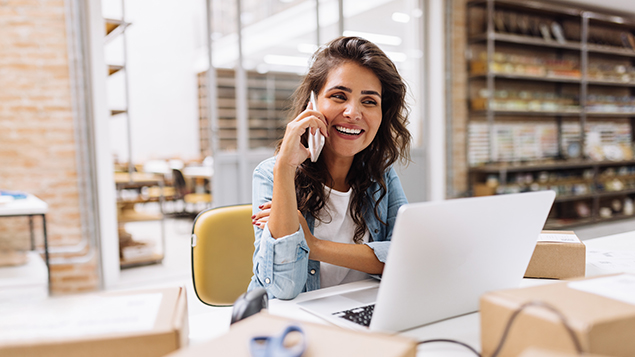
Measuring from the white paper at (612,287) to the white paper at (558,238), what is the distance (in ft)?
1.38

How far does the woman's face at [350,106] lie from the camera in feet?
4.14

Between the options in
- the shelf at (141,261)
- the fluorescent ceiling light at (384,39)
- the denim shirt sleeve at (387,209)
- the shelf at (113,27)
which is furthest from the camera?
the fluorescent ceiling light at (384,39)

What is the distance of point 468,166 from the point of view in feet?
15.9

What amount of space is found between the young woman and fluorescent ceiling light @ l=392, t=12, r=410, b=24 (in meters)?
3.45

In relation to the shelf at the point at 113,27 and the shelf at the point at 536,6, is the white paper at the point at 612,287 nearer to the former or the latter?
the shelf at the point at 113,27

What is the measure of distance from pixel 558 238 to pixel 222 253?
100 centimetres

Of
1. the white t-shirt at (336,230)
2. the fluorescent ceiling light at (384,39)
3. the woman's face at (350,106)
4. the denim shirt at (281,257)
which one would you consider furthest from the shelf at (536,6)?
the denim shirt at (281,257)

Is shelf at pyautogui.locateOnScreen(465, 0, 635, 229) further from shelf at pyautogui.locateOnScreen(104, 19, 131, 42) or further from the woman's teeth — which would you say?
the woman's teeth

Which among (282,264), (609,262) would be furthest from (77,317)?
(609,262)

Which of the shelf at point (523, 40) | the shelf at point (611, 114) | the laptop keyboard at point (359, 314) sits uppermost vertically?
the shelf at point (523, 40)

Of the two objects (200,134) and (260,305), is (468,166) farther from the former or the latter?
(200,134)

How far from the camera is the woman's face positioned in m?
1.26

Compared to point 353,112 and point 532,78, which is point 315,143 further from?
point 532,78

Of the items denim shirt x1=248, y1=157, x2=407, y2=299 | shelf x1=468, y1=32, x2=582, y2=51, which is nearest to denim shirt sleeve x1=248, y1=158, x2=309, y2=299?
denim shirt x1=248, y1=157, x2=407, y2=299
